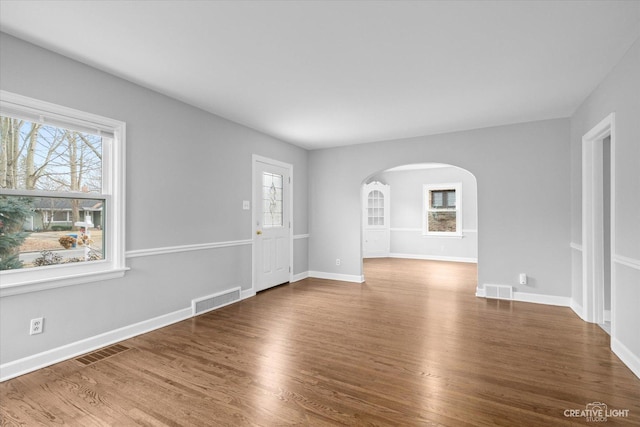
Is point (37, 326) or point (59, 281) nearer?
point (37, 326)

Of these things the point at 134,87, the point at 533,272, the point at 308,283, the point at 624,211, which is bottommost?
the point at 308,283

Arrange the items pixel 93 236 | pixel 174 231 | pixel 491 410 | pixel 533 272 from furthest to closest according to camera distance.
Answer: pixel 533 272
pixel 174 231
pixel 93 236
pixel 491 410

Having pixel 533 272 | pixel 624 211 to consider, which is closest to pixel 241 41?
pixel 624 211

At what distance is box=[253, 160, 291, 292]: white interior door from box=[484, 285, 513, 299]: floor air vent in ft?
11.2

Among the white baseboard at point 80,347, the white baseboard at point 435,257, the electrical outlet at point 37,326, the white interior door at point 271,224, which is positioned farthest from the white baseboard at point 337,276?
the electrical outlet at point 37,326

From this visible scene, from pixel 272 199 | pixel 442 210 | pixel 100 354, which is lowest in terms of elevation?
pixel 100 354

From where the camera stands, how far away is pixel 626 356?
2.60m

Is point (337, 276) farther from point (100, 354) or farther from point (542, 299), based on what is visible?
point (100, 354)

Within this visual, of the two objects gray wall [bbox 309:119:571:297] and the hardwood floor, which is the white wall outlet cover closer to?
gray wall [bbox 309:119:571:297]

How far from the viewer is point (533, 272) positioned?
4.54 metres

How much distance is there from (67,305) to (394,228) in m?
8.21

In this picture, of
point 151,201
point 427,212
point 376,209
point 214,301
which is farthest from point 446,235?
point 151,201

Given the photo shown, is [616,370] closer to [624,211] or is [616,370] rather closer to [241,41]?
[624,211]

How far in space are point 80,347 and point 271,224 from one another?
3.15 m
